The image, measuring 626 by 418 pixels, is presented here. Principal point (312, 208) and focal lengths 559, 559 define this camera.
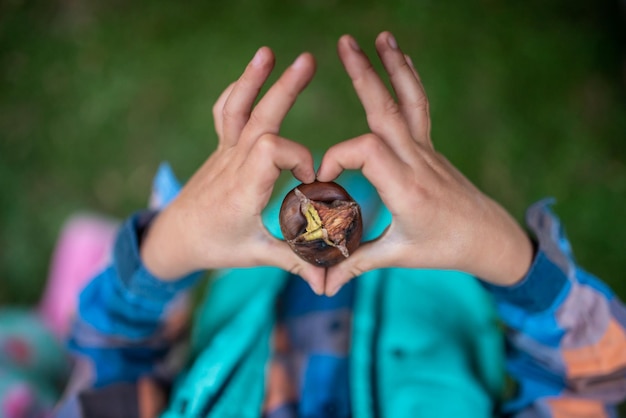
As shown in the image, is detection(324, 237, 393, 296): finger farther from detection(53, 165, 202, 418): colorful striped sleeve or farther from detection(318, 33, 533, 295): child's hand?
detection(53, 165, 202, 418): colorful striped sleeve

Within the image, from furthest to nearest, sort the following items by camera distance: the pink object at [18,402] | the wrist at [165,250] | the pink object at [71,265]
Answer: the pink object at [71,265], the pink object at [18,402], the wrist at [165,250]

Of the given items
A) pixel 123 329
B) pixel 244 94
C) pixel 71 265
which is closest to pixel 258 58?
pixel 244 94

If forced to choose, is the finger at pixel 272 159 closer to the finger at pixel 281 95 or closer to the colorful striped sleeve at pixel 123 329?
the finger at pixel 281 95

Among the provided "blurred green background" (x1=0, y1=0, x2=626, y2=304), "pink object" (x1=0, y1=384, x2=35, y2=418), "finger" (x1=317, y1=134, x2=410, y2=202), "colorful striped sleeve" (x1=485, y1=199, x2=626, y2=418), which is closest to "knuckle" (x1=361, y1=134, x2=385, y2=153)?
"finger" (x1=317, y1=134, x2=410, y2=202)

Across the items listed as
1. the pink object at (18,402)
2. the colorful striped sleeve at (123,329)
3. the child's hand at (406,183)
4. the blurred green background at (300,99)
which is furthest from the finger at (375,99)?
the pink object at (18,402)

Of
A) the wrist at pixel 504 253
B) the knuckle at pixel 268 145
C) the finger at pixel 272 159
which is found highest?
the knuckle at pixel 268 145

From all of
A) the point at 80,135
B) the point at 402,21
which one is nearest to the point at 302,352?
the point at 402,21

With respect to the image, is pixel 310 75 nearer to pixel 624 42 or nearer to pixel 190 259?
pixel 190 259

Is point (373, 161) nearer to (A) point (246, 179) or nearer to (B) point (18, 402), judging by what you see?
(A) point (246, 179)
